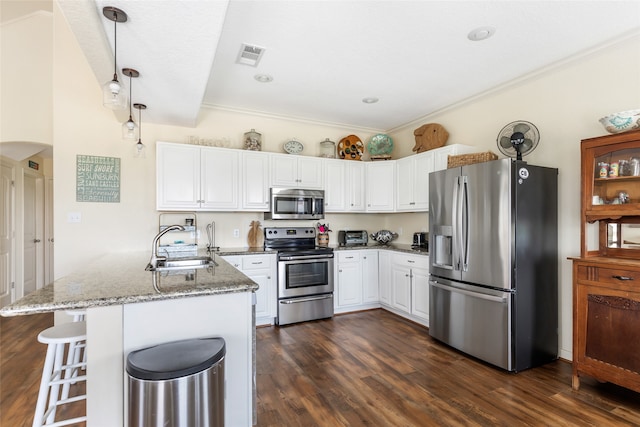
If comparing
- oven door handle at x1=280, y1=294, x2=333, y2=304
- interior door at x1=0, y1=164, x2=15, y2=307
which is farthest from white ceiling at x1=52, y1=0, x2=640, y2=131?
interior door at x1=0, y1=164, x2=15, y2=307

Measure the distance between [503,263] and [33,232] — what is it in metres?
6.74

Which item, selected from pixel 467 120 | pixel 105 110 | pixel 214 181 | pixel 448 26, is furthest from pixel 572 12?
pixel 105 110

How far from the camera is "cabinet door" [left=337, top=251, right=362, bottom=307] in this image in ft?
13.8

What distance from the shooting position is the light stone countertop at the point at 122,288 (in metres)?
1.34

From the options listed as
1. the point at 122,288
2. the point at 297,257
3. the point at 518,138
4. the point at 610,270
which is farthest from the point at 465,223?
the point at 122,288

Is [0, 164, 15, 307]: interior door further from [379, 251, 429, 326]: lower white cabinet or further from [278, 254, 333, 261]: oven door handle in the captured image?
[379, 251, 429, 326]: lower white cabinet

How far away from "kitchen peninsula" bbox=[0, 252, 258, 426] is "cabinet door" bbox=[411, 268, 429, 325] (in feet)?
7.95

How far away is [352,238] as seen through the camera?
4738 mm

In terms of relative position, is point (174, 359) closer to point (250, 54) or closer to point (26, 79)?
point (250, 54)

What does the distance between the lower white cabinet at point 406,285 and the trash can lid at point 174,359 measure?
8.89 ft

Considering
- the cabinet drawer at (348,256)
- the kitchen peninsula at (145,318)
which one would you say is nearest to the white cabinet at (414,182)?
the cabinet drawer at (348,256)

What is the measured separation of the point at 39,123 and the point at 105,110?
3.39 feet

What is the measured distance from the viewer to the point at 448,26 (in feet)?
7.79

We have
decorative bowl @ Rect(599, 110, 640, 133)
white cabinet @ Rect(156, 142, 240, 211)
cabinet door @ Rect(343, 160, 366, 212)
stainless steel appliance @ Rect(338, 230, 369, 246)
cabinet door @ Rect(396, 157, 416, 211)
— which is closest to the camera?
decorative bowl @ Rect(599, 110, 640, 133)
